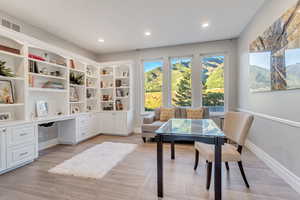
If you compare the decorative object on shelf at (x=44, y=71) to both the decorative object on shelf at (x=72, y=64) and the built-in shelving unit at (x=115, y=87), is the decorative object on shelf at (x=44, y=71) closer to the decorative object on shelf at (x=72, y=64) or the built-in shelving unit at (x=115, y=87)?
the decorative object on shelf at (x=72, y=64)

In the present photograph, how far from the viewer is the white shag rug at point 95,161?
7.19 feet

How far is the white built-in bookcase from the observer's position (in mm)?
2604

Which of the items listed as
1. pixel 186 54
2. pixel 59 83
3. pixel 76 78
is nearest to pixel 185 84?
pixel 186 54

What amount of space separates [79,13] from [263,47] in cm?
338

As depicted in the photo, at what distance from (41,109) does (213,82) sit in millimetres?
4565

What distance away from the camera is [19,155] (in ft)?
7.77

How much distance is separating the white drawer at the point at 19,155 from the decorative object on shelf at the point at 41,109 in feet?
2.71

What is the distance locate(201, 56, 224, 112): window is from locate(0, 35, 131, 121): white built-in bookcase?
2.37 meters

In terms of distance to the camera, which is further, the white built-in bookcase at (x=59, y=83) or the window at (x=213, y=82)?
the window at (x=213, y=82)

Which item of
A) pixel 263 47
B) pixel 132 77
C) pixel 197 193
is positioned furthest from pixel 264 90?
pixel 132 77

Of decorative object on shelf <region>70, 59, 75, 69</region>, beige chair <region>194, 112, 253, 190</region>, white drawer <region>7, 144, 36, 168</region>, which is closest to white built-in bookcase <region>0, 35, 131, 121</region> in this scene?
decorative object on shelf <region>70, 59, 75, 69</region>

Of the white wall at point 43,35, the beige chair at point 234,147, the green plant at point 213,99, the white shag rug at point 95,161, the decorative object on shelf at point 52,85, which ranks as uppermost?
the white wall at point 43,35

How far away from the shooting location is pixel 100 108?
184 inches

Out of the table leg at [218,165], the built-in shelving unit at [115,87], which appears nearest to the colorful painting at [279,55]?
the table leg at [218,165]
